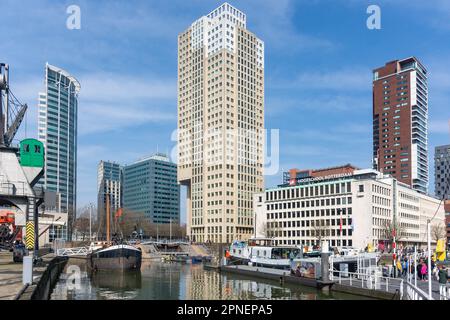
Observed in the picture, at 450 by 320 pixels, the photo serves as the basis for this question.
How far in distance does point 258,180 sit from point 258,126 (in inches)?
800

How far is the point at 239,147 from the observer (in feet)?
544

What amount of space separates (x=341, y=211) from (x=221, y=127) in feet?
187

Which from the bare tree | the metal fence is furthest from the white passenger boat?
the bare tree

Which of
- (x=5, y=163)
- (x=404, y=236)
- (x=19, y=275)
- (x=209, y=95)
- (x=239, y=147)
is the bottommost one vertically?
(x=404, y=236)

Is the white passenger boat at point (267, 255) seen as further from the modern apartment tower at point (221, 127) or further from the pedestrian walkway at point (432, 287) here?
the modern apartment tower at point (221, 127)

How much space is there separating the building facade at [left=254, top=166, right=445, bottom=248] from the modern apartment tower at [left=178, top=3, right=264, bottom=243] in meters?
17.4

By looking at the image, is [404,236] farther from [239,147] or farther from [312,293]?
[312,293]

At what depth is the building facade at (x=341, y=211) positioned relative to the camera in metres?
121

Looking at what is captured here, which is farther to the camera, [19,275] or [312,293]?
[312,293]

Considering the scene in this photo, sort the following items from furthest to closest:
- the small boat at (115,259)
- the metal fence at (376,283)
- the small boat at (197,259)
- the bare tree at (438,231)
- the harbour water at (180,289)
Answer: the bare tree at (438,231) → the small boat at (197,259) → the small boat at (115,259) → the harbour water at (180,289) → the metal fence at (376,283)

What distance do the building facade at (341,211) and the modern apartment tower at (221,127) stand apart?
17357 millimetres

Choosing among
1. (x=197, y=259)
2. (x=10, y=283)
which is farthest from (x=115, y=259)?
(x=10, y=283)

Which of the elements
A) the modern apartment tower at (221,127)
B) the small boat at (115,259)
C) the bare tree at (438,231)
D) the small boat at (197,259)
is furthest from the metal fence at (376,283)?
the bare tree at (438,231)
